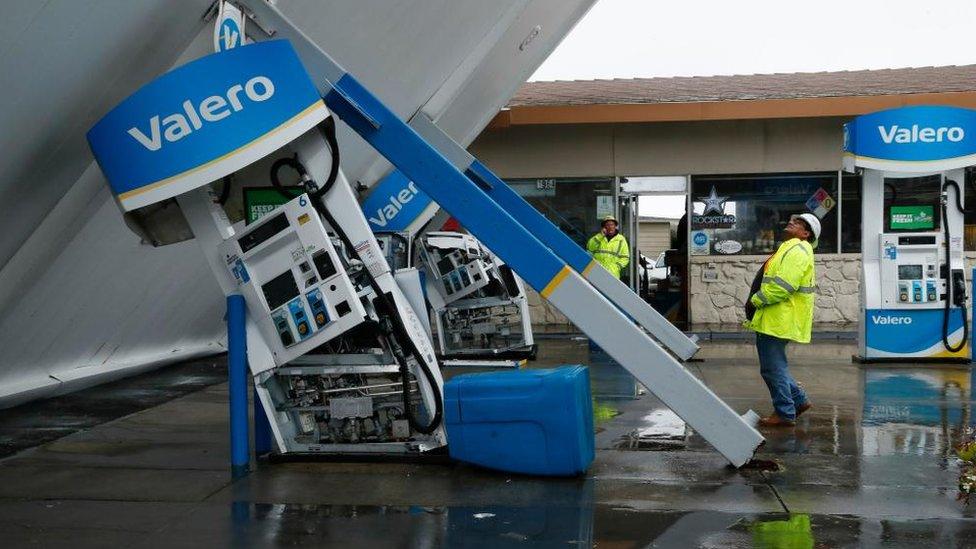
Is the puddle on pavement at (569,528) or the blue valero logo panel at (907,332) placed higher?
A: the blue valero logo panel at (907,332)

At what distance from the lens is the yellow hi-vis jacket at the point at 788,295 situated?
827 centimetres

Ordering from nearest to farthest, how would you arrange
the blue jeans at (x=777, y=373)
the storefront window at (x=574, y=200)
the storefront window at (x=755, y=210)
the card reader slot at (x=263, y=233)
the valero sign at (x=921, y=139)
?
the card reader slot at (x=263, y=233)
the blue jeans at (x=777, y=373)
the valero sign at (x=921, y=139)
the storefront window at (x=755, y=210)
the storefront window at (x=574, y=200)

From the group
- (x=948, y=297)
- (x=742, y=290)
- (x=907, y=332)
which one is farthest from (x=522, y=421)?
(x=742, y=290)

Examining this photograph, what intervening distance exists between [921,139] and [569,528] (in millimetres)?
9094

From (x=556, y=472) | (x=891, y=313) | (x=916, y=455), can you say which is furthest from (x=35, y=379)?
(x=891, y=313)

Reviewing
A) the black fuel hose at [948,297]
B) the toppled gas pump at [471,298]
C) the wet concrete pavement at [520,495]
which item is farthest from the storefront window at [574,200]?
the wet concrete pavement at [520,495]

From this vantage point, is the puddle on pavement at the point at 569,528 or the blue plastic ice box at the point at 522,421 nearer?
the puddle on pavement at the point at 569,528

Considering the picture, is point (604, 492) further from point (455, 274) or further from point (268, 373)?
point (455, 274)

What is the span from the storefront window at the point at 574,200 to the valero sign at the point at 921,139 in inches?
276

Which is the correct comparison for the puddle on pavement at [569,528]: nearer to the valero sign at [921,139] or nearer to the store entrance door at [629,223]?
the valero sign at [921,139]

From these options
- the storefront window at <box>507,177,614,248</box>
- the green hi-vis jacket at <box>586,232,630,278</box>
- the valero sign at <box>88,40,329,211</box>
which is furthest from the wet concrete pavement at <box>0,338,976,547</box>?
the storefront window at <box>507,177,614,248</box>

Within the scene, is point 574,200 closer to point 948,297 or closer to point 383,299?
point 948,297

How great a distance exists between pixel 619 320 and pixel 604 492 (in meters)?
1.11

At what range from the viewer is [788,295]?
8.30m
